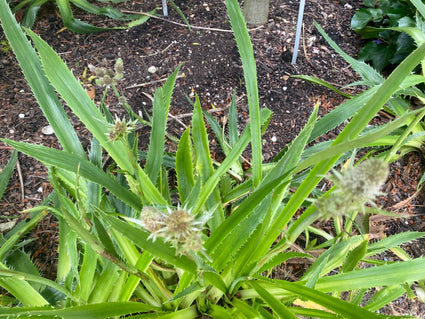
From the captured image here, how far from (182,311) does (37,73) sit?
724 millimetres

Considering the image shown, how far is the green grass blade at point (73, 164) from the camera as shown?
0.88 meters

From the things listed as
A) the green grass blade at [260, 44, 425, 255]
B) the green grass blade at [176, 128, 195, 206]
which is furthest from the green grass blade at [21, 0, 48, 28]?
the green grass blade at [260, 44, 425, 255]

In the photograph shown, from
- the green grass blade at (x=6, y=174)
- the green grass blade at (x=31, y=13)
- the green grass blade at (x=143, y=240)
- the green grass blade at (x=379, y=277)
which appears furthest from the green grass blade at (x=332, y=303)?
the green grass blade at (x=31, y=13)

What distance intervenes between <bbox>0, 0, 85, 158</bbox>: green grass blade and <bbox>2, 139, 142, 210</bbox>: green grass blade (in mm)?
82

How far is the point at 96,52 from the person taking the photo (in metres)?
1.76

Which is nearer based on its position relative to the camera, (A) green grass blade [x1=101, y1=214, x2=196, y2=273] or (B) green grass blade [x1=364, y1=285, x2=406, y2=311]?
(A) green grass blade [x1=101, y1=214, x2=196, y2=273]

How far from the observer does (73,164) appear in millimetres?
916

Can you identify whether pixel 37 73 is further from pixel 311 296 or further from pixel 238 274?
pixel 311 296

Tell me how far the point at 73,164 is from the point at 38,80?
248 millimetres

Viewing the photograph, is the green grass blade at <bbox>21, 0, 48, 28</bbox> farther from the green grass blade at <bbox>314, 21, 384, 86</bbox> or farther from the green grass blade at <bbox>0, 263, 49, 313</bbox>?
the green grass blade at <bbox>314, 21, 384, 86</bbox>

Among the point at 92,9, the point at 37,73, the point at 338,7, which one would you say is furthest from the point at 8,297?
the point at 338,7

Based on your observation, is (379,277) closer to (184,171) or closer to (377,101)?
(377,101)

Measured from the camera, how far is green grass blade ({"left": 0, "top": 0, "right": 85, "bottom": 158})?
900mm

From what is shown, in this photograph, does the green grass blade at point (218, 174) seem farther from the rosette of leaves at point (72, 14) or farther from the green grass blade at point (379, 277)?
the rosette of leaves at point (72, 14)
